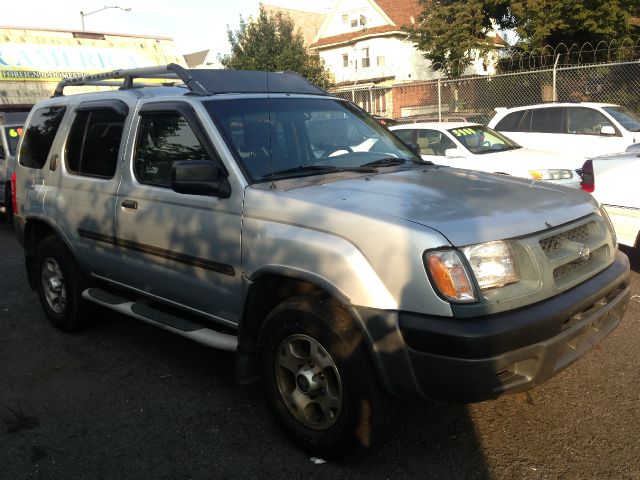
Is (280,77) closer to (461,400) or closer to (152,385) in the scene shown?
(152,385)

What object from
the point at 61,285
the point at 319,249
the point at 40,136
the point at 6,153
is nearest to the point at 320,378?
the point at 319,249

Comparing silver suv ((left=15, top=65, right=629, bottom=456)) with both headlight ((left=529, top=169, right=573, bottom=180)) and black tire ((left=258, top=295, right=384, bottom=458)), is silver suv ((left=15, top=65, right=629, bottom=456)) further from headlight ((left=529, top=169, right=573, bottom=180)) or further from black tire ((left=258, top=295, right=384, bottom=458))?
headlight ((left=529, top=169, right=573, bottom=180))

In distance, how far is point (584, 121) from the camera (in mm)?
11102

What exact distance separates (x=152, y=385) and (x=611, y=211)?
444 cm

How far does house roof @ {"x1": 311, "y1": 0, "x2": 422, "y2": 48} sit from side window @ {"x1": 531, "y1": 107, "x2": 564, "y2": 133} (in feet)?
95.2

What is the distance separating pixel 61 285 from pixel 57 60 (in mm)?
11519

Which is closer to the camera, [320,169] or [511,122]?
[320,169]

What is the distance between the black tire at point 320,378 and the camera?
9.18 ft

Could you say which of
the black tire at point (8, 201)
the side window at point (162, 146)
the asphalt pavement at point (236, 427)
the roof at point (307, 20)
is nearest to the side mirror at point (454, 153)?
the asphalt pavement at point (236, 427)

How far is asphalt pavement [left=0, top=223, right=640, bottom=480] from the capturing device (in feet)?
9.96

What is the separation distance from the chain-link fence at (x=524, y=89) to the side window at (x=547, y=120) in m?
3.32

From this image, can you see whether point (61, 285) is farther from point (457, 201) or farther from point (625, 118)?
point (625, 118)

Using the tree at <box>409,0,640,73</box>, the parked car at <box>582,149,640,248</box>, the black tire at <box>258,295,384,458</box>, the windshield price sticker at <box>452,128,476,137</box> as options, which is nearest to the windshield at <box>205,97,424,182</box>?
the black tire at <box>258,295,384,458</box>

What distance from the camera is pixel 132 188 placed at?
4.09 metres
